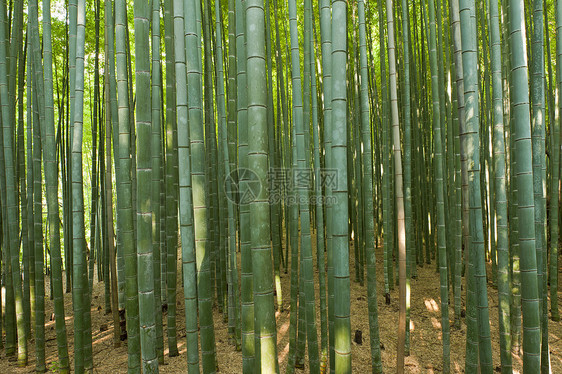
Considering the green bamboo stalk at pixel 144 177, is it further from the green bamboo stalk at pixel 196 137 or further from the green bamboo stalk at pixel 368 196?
the green bamboo stalk at pixel 368 196

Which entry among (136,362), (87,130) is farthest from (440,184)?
(87,130)

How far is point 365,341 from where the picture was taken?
A: 242cm

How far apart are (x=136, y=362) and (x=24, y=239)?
1.38 meters

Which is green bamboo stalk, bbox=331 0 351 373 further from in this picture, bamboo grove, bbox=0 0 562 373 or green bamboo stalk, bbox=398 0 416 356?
green bamboo stalk, bbox=398 0 416 356

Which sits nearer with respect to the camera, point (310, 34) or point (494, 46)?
point (494, 46)

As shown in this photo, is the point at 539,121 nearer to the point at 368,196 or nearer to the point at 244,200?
the point at 368,196

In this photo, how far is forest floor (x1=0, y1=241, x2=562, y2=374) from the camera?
2068mm

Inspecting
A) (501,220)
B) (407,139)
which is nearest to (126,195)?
(501,220)

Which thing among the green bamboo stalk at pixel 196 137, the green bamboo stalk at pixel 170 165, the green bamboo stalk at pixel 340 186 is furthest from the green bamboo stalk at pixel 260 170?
the green bamboo stalk at pixel 170 165

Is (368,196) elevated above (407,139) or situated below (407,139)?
below

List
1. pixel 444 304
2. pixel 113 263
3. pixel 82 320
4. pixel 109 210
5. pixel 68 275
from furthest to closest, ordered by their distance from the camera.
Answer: pixel 68 275 < pixel 113 263 < pixel 109 210 < pixel 444 304 < pixel 82 320

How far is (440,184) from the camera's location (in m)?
1.81

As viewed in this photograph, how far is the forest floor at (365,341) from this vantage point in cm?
207

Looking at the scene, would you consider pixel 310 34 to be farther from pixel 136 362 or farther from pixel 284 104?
pixel 136 362
